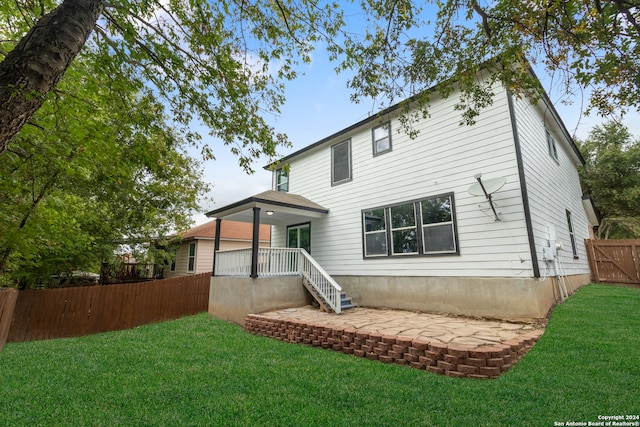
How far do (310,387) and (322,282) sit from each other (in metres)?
5.09

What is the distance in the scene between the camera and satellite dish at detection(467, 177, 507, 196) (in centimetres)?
645

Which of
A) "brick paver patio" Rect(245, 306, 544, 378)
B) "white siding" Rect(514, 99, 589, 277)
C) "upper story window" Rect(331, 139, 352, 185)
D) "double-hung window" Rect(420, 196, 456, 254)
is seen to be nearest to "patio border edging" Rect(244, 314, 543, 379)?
"brick paver patio" Rect(245, 306, 544, 378)

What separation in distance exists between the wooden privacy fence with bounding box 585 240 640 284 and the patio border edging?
29.8 feet

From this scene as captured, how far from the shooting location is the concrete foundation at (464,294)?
625 cm

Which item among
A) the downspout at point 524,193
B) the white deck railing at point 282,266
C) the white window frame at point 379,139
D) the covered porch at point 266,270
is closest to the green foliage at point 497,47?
the downspout at point 524,193

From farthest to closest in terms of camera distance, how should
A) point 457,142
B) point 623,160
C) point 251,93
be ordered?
1. point 623,160
2. point 457,142
3. point 251,93

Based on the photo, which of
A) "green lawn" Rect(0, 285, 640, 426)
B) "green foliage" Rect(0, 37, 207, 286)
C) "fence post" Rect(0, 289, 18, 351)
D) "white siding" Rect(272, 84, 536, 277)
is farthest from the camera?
"white siding" Rect(272, 84, 536, 277)

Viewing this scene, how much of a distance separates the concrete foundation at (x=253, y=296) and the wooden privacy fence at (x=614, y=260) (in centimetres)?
1115

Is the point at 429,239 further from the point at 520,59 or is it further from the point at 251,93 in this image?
the point at 251,93

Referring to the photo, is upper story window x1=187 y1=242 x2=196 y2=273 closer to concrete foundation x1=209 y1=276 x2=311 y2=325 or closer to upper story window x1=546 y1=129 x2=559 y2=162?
concrete foundation x1=209 y1=276 x2=311 y2=325

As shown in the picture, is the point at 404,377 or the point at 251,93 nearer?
the point at 404,377

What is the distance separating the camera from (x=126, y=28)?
3.21m

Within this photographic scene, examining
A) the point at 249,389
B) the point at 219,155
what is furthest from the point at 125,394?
the point at 219,155

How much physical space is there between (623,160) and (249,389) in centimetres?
2439
